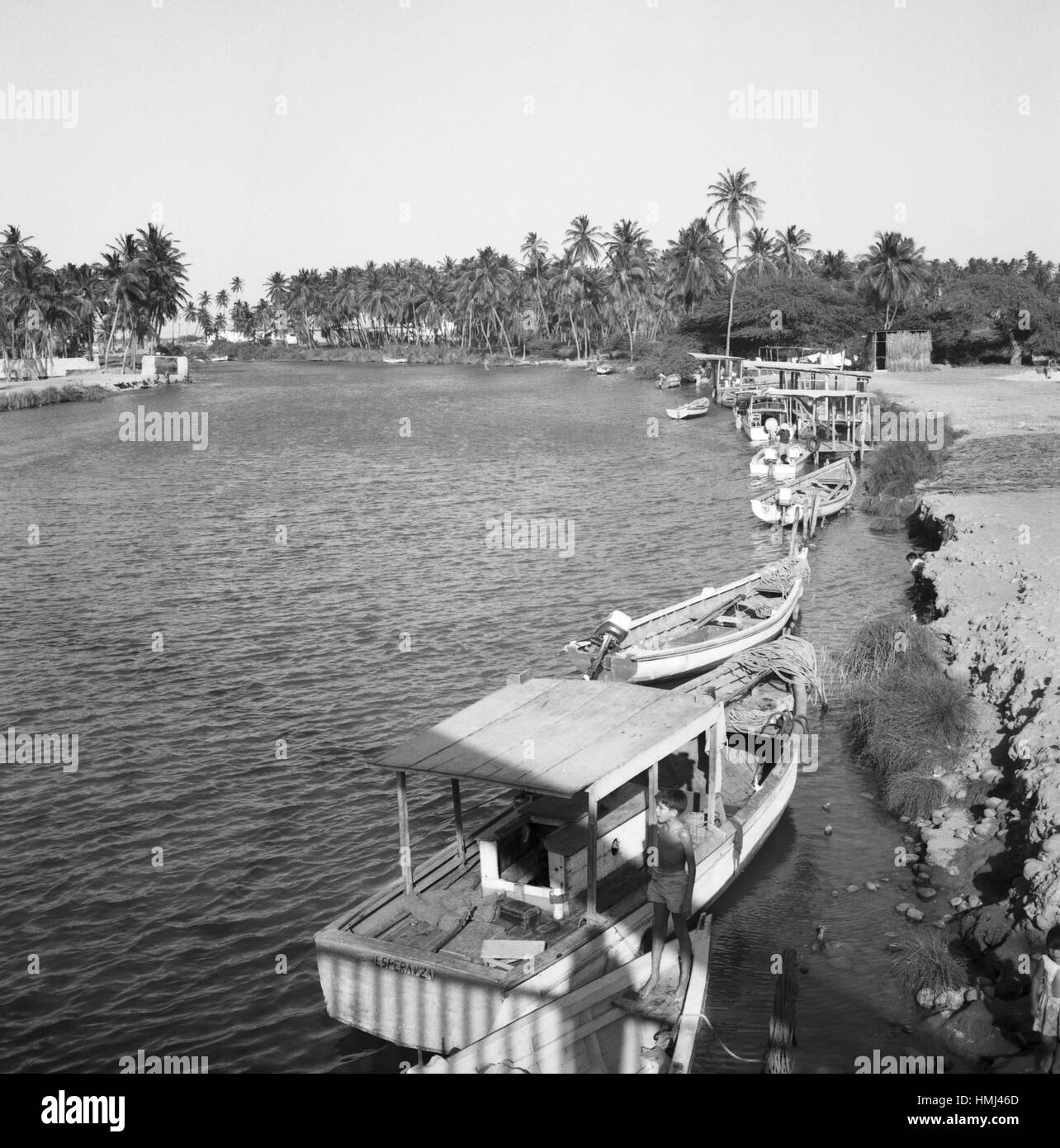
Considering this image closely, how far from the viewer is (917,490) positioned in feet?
149

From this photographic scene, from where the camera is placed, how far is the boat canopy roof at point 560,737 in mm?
13633

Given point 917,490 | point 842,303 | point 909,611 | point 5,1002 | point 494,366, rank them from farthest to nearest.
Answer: point 494,366 → point 842,303 → point 917,490 → point 909,611 → point 5,1002

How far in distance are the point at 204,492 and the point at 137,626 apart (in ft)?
80.2

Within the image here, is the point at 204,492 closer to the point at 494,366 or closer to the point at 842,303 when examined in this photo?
the point at 842,303

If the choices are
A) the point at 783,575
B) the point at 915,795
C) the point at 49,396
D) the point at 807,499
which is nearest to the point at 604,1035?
the point at 915,795

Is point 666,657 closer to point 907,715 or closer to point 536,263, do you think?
point 907,715

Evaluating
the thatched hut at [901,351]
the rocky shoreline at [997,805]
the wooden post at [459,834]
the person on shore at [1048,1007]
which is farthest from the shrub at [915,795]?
the thatched hut at [901,351]

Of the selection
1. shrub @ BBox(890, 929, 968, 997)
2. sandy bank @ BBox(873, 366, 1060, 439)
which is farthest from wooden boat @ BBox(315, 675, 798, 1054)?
sandy bank @ BBox(873, 366, 1060, 439)

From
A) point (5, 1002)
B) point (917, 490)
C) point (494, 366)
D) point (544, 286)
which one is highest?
point (544, 286)

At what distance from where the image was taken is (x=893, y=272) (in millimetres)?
96500

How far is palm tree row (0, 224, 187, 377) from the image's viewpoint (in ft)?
378

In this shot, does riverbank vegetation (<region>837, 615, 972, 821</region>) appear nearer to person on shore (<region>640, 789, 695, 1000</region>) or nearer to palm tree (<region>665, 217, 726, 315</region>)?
person on shore (<region>640, 789, 695, 1000</region>)

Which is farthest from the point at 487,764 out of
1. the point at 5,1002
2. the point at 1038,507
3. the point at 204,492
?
the point at 204,492

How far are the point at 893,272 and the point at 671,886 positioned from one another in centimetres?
9157
